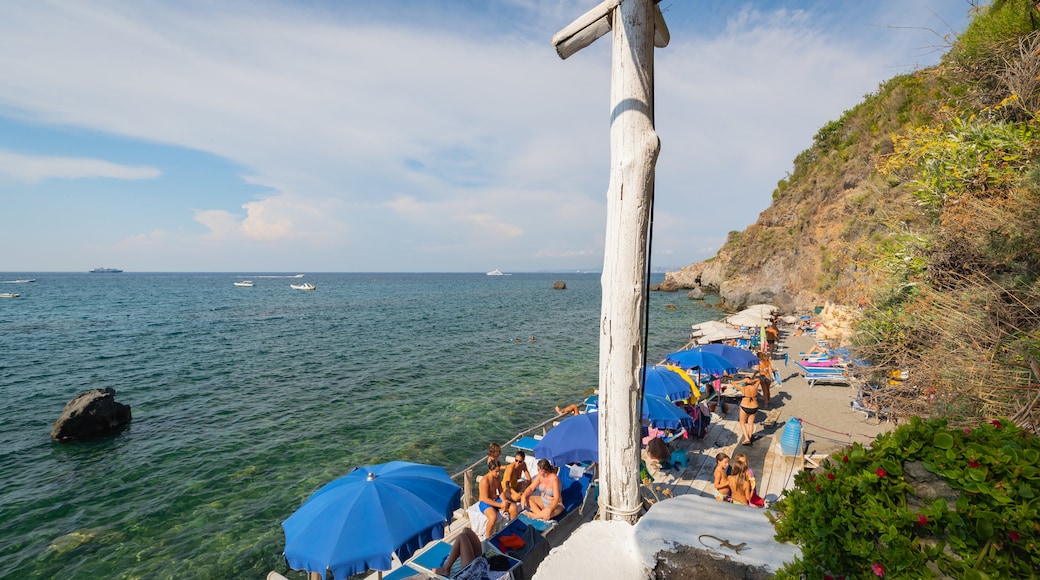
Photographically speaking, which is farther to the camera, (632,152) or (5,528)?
(5,528)

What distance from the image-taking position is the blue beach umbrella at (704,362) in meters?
12.7

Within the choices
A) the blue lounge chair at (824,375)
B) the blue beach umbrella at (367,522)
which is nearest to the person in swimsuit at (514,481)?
the blue beach umbrella at (367,522)

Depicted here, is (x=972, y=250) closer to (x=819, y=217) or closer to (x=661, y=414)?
(x=661, y=414)

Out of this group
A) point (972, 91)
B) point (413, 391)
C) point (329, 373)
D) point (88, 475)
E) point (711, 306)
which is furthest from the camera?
point (711, 306)

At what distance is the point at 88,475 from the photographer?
13695mm

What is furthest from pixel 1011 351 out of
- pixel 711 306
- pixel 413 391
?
pixel 711 306

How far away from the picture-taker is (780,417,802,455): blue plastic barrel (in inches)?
372

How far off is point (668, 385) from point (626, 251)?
758cm

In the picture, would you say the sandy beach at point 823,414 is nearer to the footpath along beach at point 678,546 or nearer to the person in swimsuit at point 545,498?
the person in swimsuit at point 545,498

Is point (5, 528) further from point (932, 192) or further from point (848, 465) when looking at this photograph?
point (932, 192)

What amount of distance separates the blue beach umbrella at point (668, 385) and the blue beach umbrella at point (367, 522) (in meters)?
5.29

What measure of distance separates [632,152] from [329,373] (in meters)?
25.8

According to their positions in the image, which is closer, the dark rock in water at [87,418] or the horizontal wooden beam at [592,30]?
the horizontal wooden beam at [592,30]

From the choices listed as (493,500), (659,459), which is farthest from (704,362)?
(493,500)
